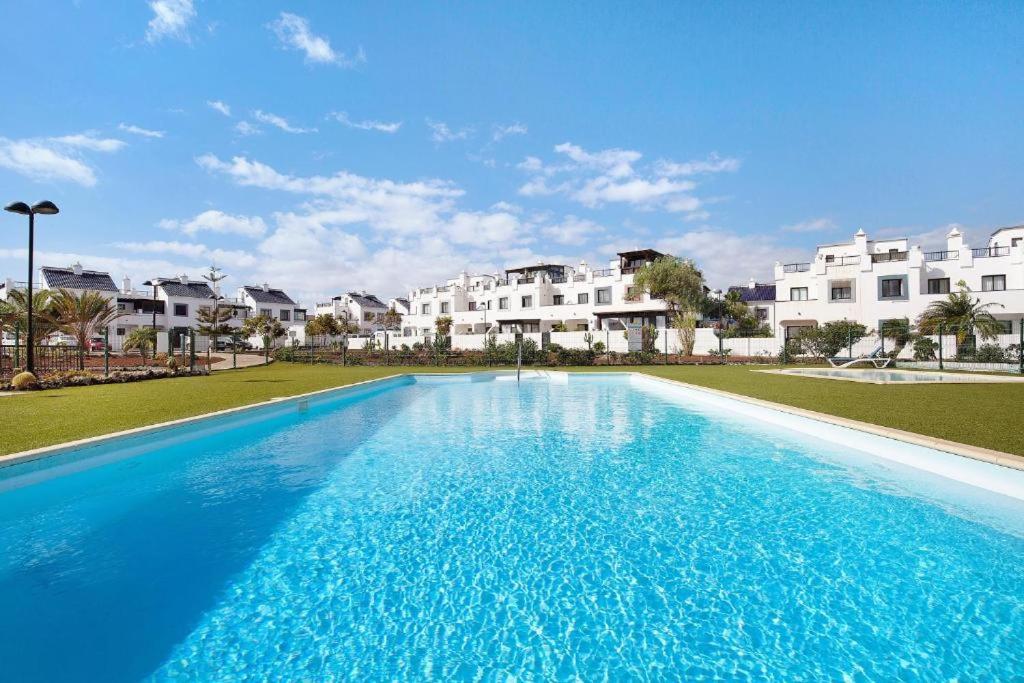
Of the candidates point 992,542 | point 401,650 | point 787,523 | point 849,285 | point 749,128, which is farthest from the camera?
point 849,285

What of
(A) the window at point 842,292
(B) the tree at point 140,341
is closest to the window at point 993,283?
(A) the window at point 842,292

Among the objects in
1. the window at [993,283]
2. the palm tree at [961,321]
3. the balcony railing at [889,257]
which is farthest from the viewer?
the balcony railing at [889,257]

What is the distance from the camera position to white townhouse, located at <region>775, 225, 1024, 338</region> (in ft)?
104

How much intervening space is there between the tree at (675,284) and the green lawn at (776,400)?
81.2 ft

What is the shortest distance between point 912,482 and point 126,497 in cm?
939

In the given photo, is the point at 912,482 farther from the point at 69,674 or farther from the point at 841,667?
the point at 69,674

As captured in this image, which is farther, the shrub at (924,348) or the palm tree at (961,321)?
the shrub at (924,348)

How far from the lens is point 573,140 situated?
24.1 metres

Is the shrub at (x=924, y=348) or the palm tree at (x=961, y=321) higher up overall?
the palm tree at (x=961, y=321)

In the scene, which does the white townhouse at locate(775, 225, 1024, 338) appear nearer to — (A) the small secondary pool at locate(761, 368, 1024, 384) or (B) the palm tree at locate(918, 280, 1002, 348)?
(B) the palm tree at locate(918, 280, 1002, 348)

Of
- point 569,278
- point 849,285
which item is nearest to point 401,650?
point 849,285

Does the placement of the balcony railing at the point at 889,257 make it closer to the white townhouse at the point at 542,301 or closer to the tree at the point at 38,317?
the white townhouse at the point at 542,301

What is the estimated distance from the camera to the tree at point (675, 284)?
129ft

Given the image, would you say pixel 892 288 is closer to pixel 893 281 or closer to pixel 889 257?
pixel 893 281
